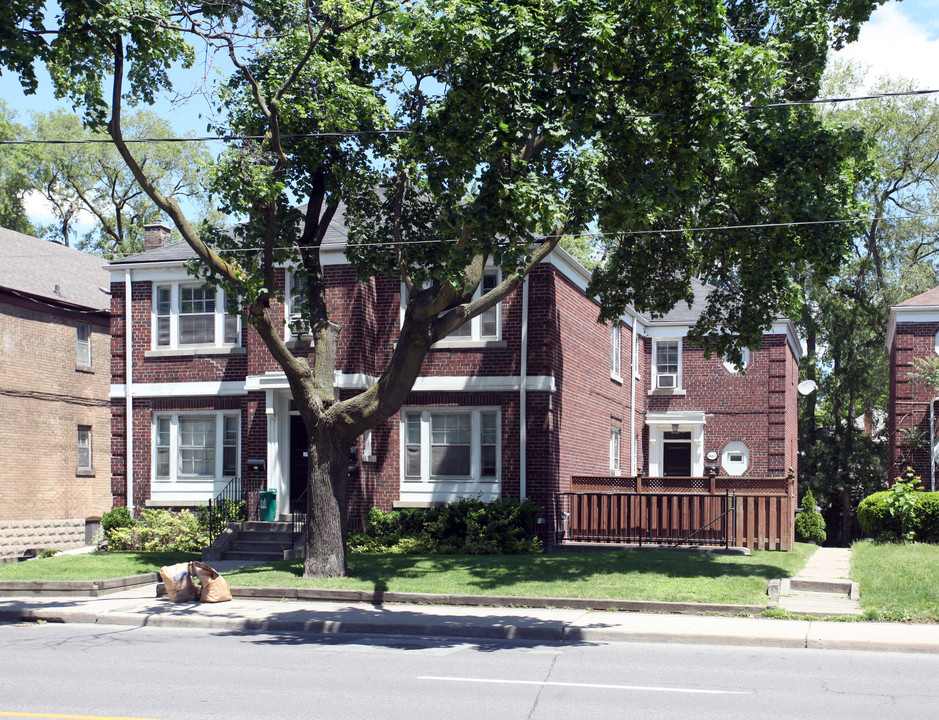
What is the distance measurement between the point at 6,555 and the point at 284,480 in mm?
9131

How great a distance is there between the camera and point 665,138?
565 inches

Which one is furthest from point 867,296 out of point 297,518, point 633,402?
point 297,518

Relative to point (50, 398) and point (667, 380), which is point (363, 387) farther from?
point (667, 380)

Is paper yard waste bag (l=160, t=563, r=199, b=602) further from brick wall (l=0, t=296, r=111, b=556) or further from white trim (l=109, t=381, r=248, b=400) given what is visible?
brick wall (l=0, t=296, r=111, b=556)

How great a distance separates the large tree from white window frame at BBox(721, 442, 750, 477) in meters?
11.7

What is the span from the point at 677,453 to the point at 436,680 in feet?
79.0

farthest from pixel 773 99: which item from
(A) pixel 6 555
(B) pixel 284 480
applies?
(A) pixel 6 555

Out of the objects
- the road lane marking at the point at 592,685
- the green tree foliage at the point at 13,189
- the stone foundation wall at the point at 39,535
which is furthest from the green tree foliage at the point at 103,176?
the road lane marking at the point at 592,685

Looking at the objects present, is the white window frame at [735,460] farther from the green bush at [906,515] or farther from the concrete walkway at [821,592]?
the concrete walkway at [821,592]

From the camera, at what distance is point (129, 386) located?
2430cm

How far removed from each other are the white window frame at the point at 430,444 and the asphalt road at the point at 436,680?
9.90 meters

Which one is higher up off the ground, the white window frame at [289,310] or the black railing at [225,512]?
the white window frame at [289,310]

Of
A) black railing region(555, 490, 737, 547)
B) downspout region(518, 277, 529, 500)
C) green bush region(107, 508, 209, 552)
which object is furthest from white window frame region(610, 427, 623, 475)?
green bush region(107, 508, 209, 552)

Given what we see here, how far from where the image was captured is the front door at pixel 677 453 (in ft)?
106
